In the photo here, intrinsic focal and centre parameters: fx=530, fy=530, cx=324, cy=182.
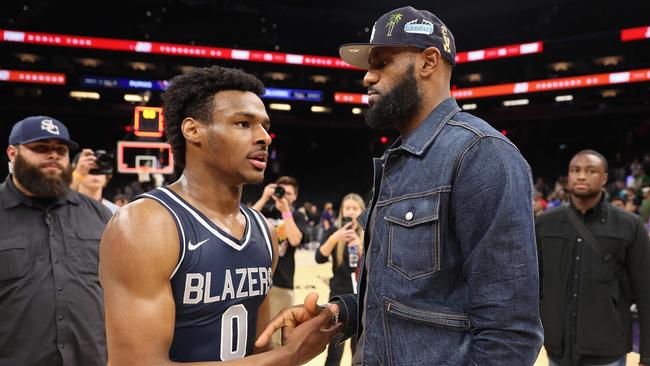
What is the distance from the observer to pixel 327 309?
80.8 inches

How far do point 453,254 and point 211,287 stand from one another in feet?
2.65

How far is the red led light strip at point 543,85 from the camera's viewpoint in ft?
53.2

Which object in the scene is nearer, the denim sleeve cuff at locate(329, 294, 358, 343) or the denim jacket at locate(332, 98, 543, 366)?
the denim jacket at locate(332, 98, 543, 366)

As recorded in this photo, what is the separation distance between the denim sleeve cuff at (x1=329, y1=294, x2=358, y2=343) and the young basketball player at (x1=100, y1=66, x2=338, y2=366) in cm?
10

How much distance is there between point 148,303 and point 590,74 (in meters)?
18.7

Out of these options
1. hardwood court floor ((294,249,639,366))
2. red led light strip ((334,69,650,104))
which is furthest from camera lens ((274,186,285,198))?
red led light strip ((334,69,650,104))

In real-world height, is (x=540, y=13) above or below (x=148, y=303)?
above

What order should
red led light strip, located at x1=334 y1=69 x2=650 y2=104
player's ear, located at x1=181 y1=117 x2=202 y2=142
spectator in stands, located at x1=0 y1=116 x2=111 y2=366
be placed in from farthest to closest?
red led light strip, located at x1=334 y1=69 x2=650 y2=104, spectator in stands, located at x1=0 y1=116 x2=111 y2=366, player's ear, located at x1=181 y1=117 x2=202 y2=142

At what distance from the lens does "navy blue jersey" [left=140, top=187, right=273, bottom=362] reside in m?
1.75

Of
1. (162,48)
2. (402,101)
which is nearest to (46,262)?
(402,101)

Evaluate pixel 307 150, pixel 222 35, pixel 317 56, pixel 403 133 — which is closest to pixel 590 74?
pixel 317 56

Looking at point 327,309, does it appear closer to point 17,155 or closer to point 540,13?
point 17,155

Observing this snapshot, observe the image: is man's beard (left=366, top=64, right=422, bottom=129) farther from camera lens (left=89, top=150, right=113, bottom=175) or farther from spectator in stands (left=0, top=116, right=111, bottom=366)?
camera lens (left=89, top=150, right=113, bottom=175)

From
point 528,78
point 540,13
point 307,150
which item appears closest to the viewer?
point 528,78
